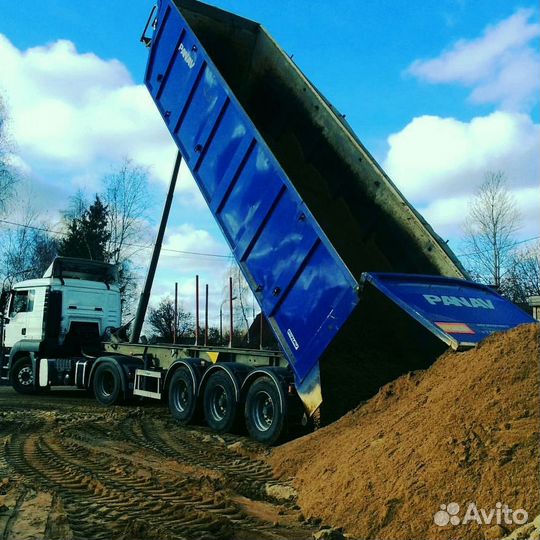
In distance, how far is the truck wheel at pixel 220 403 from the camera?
7.91m

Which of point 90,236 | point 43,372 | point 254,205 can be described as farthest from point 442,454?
point 90,236

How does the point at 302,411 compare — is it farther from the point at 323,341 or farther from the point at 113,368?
the point at 113,368

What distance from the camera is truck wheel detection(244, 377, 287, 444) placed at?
Answer: 22.7 feet

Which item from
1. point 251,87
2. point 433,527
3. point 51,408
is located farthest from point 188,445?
point 251,87

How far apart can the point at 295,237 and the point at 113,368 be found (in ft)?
20.1

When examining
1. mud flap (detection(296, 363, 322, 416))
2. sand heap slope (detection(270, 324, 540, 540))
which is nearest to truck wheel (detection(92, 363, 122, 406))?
mud flap (detection(296, 363, 322, 416))

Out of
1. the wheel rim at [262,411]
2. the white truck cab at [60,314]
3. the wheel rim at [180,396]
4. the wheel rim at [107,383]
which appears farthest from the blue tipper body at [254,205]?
the white truck cab at [60,314]

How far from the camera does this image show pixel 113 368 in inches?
451

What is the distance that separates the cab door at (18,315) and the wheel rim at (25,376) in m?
0.72

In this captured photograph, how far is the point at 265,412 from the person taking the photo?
742cm

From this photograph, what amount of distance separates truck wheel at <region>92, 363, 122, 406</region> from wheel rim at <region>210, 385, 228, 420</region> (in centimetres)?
356

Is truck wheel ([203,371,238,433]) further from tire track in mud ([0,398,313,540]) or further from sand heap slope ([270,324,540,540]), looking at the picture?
sand heap slope ([270,324,540,540])

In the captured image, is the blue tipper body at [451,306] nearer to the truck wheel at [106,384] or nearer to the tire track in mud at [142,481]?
the tire track in mud at [142,481]

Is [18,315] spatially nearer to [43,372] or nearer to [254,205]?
[43,372]
